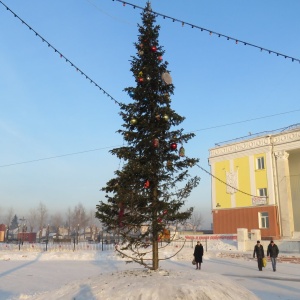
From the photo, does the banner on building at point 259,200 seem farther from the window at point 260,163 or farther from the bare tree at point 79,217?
the bare tree at point 79,217

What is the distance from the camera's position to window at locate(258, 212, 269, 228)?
126 feet

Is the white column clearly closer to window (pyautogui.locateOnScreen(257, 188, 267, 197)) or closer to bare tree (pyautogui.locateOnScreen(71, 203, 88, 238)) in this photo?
window (pyautogui.locateOnScreen(257, 188, 267, 197))

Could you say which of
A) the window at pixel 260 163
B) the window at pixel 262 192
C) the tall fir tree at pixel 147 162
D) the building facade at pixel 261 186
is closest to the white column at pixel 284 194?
the building facade at pixel 261 186

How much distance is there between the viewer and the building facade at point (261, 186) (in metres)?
37.4

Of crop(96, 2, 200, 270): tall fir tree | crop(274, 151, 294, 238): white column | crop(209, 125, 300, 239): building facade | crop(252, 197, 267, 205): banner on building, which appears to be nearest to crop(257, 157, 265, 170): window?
crop(209, 125, 300, 239): building facade

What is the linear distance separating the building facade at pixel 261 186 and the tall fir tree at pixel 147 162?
90.2 ft

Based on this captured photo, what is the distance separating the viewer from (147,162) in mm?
10648

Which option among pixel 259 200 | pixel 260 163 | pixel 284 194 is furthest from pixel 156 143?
pixel 260 163

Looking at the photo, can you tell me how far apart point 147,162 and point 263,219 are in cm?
3186

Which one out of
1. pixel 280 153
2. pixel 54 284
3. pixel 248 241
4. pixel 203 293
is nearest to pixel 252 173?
pixel 280 153

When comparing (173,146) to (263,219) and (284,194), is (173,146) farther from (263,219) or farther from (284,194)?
(263,219)

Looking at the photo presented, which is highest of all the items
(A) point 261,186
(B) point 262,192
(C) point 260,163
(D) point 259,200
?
(C) point 260,163

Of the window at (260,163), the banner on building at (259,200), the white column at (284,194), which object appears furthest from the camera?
the window at (260,163)

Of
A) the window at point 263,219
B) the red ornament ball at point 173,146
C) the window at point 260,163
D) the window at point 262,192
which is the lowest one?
the window at point 263,219
